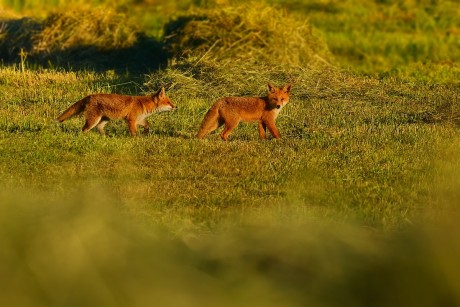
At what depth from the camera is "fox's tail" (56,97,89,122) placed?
8555 mm

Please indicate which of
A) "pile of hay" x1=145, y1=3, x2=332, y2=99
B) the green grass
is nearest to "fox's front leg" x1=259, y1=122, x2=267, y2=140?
the green grass

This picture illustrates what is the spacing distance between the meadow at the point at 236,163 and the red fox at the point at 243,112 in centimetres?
16

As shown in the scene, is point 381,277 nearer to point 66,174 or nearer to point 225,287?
point 225,287

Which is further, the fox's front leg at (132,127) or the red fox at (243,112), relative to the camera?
the fox's front leg at (132,127)

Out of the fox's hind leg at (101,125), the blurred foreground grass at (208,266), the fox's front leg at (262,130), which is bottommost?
the fox's hind leg at (101,125)

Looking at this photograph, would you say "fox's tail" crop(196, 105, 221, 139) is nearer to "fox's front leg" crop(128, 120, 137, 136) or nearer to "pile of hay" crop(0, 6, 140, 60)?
"fox's front leg" crop(128, 120, 137, 136)

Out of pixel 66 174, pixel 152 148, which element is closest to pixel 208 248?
pixel 66 174

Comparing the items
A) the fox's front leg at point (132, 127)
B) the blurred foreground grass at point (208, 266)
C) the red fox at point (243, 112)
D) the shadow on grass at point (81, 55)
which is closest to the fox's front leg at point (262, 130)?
the red fox at point (243, 112)

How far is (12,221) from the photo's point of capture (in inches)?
81.1

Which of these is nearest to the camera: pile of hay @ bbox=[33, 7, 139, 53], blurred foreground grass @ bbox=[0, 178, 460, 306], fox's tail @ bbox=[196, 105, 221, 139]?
blurred foreground grass @ bbox=[0, 178, 460, 306]

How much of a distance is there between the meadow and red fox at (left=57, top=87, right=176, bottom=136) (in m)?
0.18

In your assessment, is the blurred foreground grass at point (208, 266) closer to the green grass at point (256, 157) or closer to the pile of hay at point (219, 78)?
the green grass at point (256, 157)

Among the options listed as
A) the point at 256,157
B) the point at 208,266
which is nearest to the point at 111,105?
the point at 256,157

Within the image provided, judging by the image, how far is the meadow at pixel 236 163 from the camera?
6.12 feet
